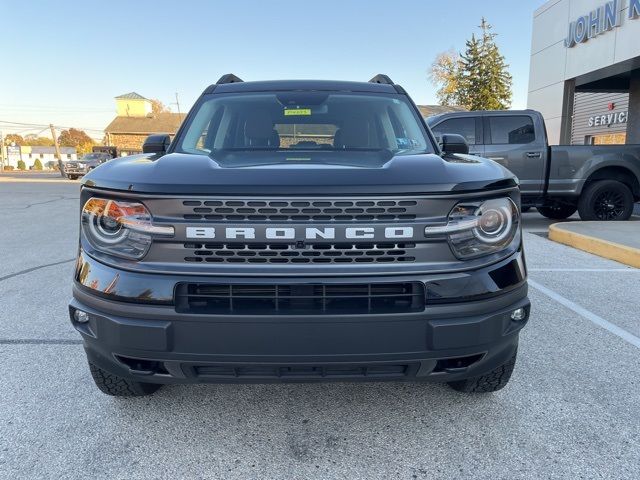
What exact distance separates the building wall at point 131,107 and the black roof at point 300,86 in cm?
6887

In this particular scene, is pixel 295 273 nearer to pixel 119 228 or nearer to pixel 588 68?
pixel 119 228

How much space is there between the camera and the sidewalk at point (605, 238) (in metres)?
6.14

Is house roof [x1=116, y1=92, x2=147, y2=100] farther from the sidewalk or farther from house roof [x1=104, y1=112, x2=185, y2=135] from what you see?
the sidewalk

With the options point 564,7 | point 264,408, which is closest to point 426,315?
point 264,408

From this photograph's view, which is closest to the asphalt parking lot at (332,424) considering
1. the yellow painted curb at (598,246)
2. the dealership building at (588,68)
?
the yellow painted curb at (598,246)

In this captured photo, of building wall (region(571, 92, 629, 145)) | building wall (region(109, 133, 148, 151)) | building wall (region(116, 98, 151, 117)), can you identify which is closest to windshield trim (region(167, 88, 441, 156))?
building wall (region(571, 92, 629, 145))

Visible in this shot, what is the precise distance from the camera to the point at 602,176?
29.7ft

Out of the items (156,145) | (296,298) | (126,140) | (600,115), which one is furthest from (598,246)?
(126,140)

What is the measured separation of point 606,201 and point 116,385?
941cm

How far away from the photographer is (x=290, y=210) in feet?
6.29

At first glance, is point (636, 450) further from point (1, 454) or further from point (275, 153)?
point (1, 454)

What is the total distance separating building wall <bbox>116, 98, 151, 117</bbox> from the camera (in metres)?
66.6

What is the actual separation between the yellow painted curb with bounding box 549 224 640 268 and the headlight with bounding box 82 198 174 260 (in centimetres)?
596

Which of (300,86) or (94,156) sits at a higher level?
(94,156)
